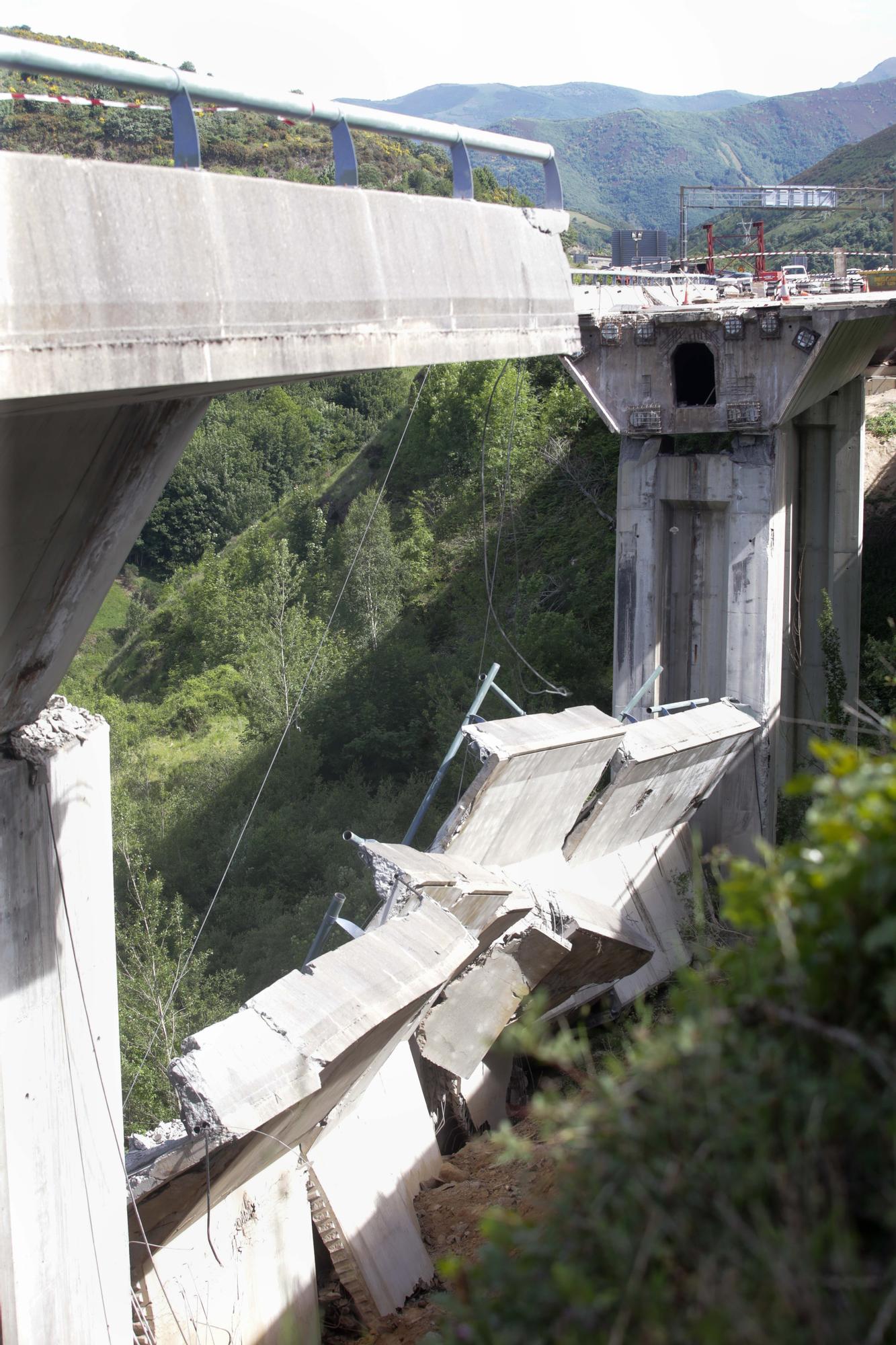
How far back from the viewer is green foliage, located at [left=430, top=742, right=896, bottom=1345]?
221 cm

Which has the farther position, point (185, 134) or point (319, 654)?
point (319, 654)

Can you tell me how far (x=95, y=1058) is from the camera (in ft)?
21.0

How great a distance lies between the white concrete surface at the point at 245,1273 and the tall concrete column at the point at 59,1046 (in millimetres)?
598

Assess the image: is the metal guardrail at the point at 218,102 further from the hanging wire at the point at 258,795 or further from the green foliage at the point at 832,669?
the green foliage at the point at 832,669

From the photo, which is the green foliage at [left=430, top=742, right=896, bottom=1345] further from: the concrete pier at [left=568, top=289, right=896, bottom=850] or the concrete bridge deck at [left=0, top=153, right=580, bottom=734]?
the concrete pier at [left=568, top=289, right=896, bottom=850]

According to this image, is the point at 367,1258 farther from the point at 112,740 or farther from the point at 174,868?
the point at 112,740

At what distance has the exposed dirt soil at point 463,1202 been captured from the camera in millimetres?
7992

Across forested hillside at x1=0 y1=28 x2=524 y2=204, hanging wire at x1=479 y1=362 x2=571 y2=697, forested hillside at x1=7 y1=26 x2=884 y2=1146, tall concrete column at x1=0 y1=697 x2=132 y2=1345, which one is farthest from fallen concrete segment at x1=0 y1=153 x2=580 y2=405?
hanging wire at x1=479 y1=362 x2=571 y2=697

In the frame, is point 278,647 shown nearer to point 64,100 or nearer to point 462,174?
point 462,174

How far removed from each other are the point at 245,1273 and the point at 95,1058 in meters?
2.22

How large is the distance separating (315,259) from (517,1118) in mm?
8642

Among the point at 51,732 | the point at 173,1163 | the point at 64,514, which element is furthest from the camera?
the point at 173,1163

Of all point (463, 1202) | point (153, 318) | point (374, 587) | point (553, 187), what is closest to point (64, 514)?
point (153, 318)

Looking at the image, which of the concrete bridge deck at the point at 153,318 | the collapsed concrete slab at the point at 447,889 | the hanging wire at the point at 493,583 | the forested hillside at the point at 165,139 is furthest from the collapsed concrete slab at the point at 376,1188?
the forested hillside at the point at 165,139
